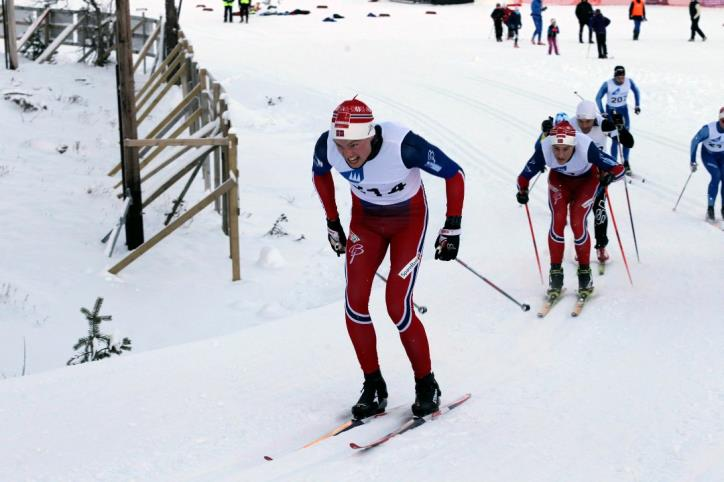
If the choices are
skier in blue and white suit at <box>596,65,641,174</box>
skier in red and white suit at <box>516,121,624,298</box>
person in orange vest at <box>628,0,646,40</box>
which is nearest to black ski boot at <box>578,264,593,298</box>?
skier in red and white suit at <box>516,121,624,298</box>

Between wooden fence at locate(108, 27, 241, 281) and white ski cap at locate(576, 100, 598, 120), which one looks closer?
wooden fence at locate(108, 27, 241, 281)

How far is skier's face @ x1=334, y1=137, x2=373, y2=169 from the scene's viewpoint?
186 inches

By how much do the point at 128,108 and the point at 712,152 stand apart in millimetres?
7499

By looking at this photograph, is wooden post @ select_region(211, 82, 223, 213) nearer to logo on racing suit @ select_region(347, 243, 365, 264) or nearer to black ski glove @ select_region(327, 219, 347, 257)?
black ski glove @ select_region(327, 219, 347, 257)

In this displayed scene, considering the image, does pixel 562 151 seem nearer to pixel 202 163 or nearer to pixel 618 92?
pixel 202 163

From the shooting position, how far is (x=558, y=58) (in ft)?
84.6

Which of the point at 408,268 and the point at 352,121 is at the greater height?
the point at 352,121

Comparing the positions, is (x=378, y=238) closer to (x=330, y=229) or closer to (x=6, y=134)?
(x=330, y=229)

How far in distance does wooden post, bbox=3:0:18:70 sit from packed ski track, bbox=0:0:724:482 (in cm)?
66

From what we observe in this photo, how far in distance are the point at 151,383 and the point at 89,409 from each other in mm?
537

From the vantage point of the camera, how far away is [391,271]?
5.09 m

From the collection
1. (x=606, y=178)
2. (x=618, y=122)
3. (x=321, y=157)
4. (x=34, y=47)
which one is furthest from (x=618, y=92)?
(x=34, y=47)

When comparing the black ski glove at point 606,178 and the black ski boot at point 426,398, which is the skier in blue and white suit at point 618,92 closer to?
the black ski glove at point 606,178

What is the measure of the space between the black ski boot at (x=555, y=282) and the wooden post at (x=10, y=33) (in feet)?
48.1
